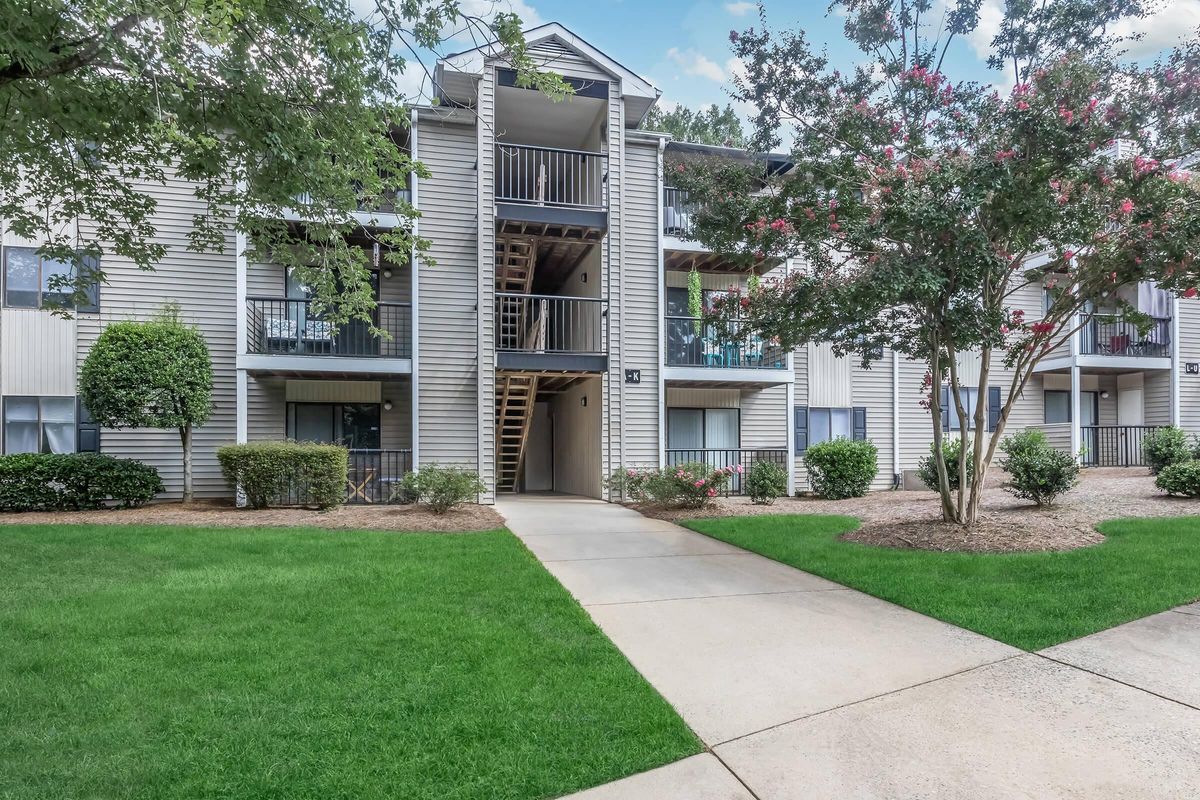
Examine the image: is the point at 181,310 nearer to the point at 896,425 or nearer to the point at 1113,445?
Answer: the point at 896,425

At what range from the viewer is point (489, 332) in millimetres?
13062

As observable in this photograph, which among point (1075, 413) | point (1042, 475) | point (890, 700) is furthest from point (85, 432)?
point (1075, 413)

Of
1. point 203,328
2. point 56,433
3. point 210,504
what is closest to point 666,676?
point 210,504

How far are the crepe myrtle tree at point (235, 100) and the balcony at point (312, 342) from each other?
5.14 m

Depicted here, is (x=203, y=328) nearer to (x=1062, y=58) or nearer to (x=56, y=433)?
(x=56, y=433)

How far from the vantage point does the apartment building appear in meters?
12.4

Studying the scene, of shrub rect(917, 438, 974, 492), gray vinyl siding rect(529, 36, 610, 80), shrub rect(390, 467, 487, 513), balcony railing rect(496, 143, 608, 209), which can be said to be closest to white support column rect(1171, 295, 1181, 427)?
shrub rect(917, 438, 974, 492)

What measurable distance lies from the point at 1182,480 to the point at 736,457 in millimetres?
7728

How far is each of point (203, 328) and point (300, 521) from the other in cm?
537

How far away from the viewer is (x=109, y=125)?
567 cm

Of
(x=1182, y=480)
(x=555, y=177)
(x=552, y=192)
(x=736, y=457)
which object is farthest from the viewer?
(x=736, y=457)

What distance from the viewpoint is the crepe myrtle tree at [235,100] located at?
4500 millimetres

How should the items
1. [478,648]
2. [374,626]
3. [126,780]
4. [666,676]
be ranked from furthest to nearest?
1. [374,626]
2. [478,648]
3. [666,676]
4. [126,780]

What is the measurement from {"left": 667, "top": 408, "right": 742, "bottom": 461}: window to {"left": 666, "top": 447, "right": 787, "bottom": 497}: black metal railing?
8.3 inches
